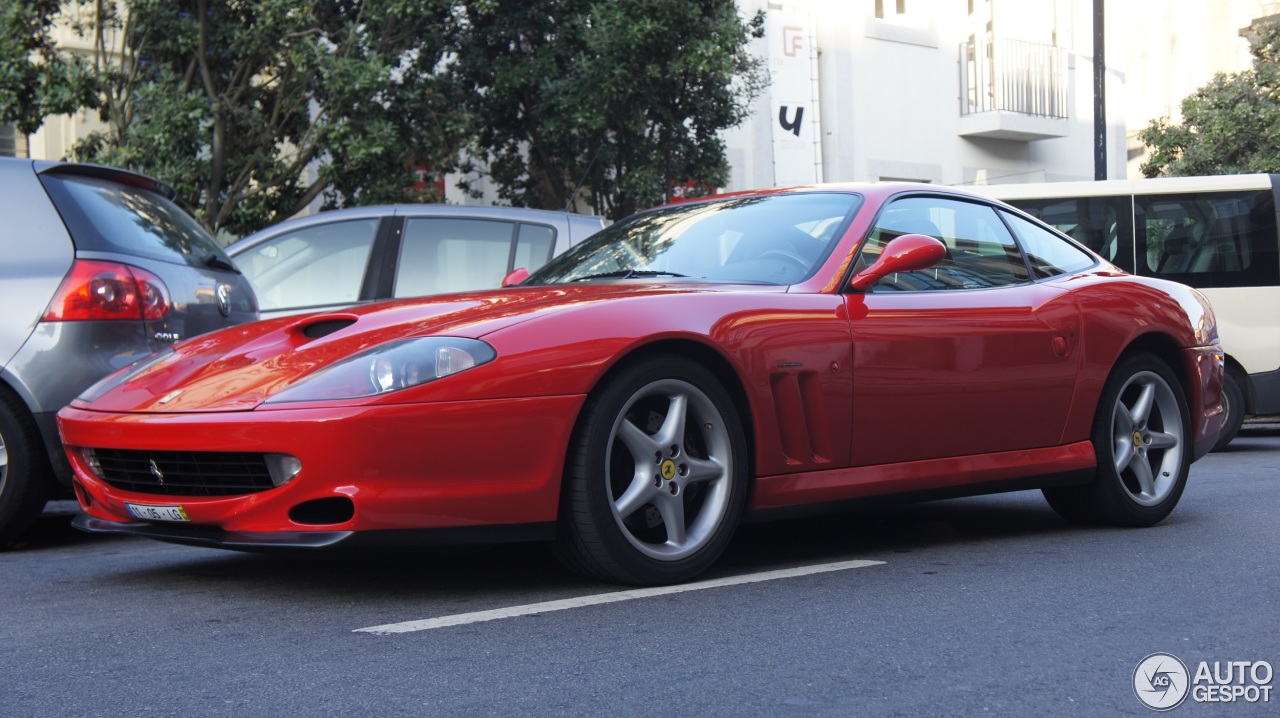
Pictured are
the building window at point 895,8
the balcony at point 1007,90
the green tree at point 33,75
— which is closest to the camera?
the green tree at point 33,75

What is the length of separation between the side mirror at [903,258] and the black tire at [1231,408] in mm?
6892

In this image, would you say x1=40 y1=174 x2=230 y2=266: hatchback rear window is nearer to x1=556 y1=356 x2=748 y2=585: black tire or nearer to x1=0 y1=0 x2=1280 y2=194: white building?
x1=556 y1=356 x2=748 y2=585: black tire

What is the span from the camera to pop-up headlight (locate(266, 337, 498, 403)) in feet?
12.9

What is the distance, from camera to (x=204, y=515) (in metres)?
4.05

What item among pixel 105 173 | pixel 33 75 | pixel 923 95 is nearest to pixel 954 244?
pixel 105 173

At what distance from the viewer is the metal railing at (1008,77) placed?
→ 24.4 m

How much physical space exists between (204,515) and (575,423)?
3.47 feet

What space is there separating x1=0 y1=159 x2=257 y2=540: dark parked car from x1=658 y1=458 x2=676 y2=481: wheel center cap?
2.29 m

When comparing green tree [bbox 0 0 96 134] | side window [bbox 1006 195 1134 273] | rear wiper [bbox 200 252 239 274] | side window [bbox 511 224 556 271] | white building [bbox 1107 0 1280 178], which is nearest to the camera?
rear wiper [bbox 200 252 239 274]

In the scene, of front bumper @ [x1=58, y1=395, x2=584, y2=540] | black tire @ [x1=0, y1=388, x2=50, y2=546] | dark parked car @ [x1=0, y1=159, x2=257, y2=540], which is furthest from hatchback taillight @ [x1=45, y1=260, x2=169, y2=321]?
front bumper @ [x1=58, y1=395, x2=584, y2=540]

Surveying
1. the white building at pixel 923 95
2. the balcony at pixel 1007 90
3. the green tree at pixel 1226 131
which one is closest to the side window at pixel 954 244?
the white building at pixel 923 95

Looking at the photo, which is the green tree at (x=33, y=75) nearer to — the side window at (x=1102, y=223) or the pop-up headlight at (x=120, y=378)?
the side window at (x=1102, y=223)

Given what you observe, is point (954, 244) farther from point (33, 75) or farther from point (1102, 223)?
point (33, 75)

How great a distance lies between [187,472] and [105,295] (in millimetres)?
1646
